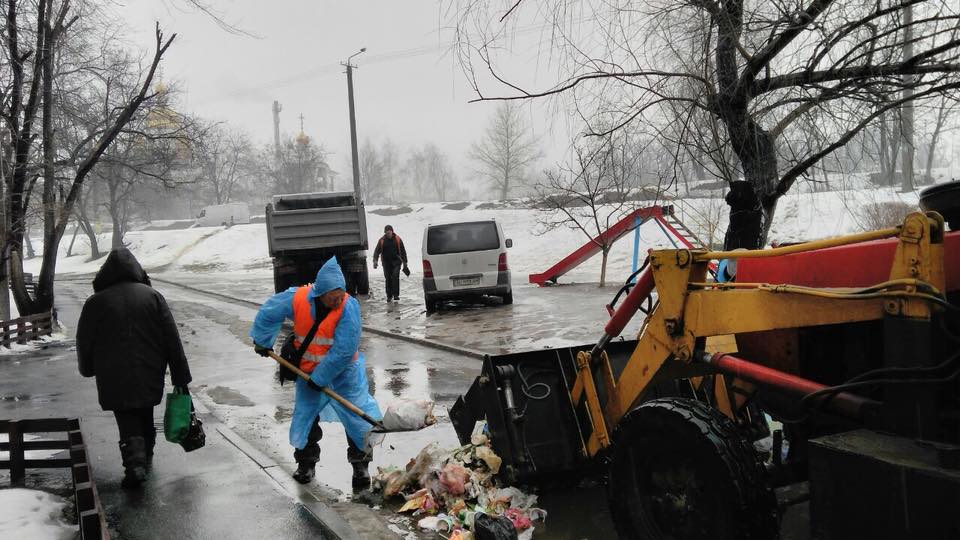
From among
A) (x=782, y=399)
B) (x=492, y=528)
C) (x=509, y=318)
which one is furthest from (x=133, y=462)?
(x=509, y=318)

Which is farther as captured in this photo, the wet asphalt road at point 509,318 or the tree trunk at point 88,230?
the tree trunk at point 88,230

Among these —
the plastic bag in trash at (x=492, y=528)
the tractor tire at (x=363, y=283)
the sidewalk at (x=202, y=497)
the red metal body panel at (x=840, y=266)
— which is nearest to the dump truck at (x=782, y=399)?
the red metal body panel at (x=840, y=266)

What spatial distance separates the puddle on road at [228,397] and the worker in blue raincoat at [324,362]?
3153 millimetres

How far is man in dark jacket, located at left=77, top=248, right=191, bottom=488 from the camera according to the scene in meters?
5.56

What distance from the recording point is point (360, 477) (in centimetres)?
531

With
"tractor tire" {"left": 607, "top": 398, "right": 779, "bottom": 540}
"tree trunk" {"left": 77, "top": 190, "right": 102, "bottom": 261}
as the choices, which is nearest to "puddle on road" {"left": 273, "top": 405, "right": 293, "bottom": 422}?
"tractor tire" {"left": 607, "top": 398, "right": 779, "bottom": 540}

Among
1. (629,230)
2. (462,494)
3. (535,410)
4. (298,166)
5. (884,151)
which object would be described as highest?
(298,166)

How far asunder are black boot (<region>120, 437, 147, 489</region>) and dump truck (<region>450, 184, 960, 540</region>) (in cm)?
260

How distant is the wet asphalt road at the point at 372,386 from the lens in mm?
4840

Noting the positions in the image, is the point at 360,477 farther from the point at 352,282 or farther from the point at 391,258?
the point at 352,282

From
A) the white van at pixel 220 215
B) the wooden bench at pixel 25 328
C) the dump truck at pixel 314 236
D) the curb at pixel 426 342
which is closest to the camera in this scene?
the curb at pixel 426 342

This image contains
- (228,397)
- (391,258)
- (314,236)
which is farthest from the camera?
(314,236)

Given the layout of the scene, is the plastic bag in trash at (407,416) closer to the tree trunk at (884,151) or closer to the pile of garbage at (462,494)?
the pile of garbage at (462,494)

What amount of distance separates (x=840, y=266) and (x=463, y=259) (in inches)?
491
